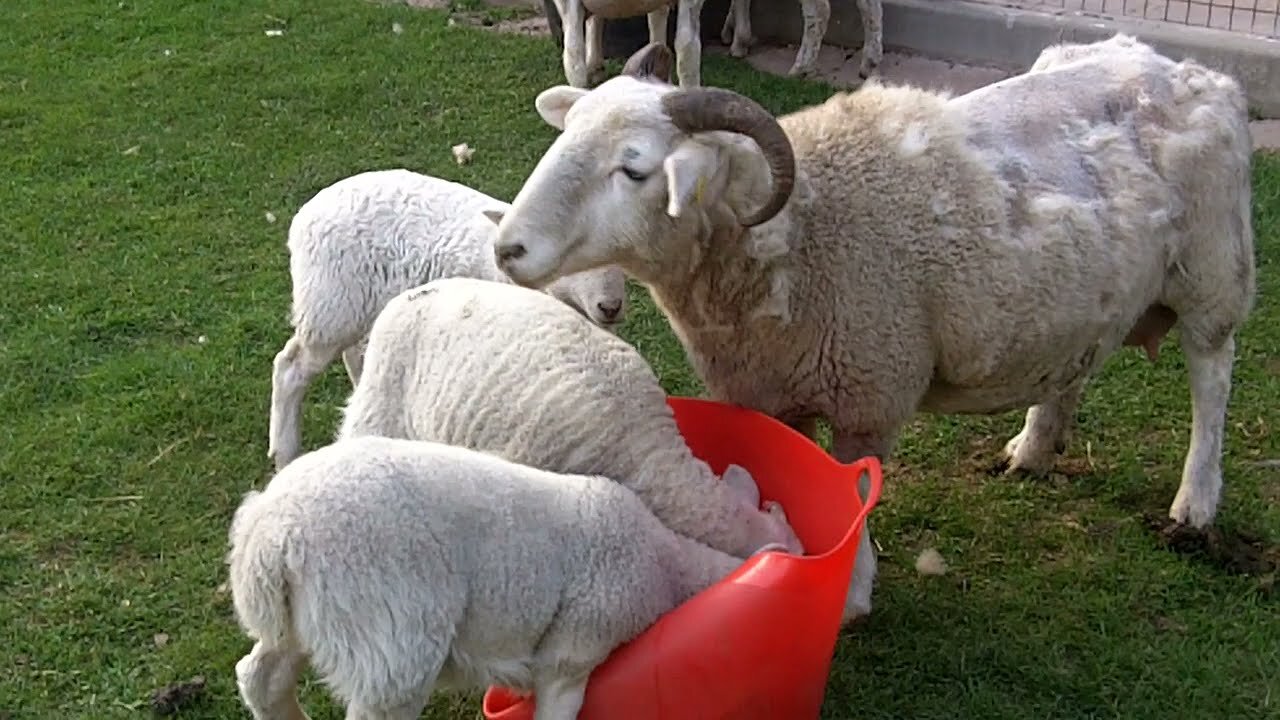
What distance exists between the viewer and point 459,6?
9633mm

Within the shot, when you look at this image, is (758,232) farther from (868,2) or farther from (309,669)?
(868,2)

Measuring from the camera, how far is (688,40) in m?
7.78

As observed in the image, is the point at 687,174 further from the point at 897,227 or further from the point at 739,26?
the point at 739,26

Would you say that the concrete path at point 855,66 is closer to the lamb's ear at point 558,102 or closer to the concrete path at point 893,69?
A: the concrete path at point 893,69

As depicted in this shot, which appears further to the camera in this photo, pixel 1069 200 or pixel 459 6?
pixel 459 6

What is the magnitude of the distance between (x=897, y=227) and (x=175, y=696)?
2092 millimetres

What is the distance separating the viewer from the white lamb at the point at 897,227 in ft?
11.4

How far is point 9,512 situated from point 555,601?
2254 mm

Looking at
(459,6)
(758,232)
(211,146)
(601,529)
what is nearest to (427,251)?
(758,232)

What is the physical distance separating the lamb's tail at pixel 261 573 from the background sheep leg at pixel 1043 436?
8.42 ft

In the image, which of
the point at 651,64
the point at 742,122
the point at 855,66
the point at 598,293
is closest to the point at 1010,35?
A: the point at 855,66

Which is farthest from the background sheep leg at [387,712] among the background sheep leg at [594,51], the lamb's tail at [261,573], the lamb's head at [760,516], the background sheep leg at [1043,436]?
the background sheep leg at [594,51]

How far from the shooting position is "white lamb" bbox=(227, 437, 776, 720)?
2.90 meters

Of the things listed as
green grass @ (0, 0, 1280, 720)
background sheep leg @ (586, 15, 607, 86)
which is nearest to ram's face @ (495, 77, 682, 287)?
green grass @ (0, 0, 1280, 720)
